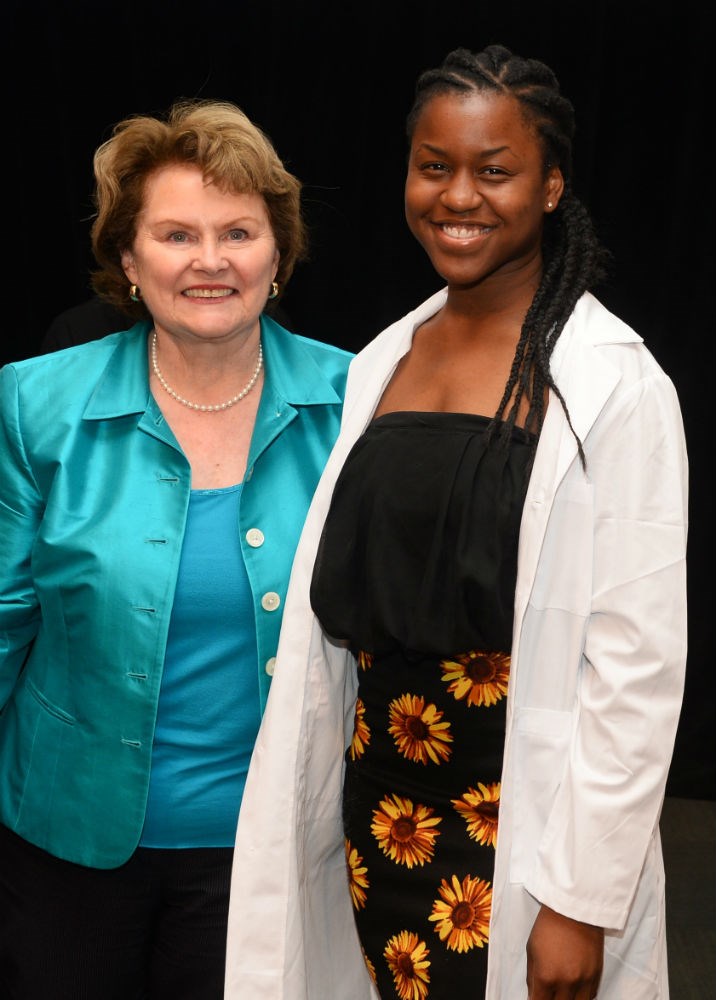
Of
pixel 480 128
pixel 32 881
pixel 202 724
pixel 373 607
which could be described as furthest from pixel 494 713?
pixel 32 881

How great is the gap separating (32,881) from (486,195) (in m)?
1.24

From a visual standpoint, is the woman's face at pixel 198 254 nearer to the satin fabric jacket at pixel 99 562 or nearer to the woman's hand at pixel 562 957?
the satin fabric jacket at pixel 99 562

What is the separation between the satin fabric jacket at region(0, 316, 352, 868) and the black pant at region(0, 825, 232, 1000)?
6 centimetres

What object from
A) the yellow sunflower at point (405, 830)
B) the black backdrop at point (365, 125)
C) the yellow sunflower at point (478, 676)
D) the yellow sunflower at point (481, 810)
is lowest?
the yellow sunflower at point (405, 830)

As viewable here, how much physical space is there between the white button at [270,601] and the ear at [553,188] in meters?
0.67

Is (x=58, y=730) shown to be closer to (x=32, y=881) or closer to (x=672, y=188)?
(x=32, y=881)

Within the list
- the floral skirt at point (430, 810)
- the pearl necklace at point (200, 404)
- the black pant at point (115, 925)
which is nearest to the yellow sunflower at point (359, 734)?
the floral skirt at point (430, 810)

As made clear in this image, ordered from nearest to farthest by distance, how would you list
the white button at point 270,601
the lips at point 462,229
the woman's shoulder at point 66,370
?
the lips at point 462,229, the white button at point 270,601, the woman's shoulder at point 66,370

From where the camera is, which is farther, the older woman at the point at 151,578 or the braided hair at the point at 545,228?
the older woman at the point at 151,578

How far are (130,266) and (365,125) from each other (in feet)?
6.43

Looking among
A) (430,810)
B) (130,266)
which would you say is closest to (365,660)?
(430,810)

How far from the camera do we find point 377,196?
3.95 meters

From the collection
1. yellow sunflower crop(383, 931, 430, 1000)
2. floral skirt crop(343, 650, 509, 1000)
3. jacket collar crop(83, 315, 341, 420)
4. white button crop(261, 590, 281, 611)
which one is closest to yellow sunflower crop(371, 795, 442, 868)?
floral skirt crop(343, 650, 509, 1000)

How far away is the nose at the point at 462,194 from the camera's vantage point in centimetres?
160
